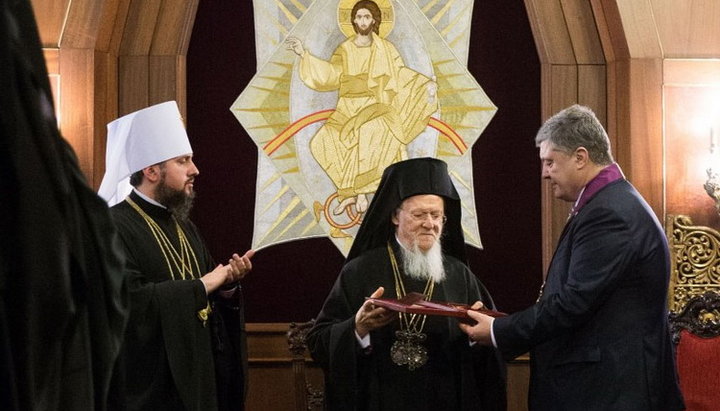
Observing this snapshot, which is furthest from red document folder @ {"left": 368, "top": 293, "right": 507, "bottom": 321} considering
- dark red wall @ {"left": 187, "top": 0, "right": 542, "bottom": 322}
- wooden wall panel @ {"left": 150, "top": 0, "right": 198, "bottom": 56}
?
wooden wall panel @ {"left": 150, "top": 0, "right": 198, "bottom": 56}

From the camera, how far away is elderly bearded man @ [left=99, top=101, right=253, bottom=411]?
14.6 ft

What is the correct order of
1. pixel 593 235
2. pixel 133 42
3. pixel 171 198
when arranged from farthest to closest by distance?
pixel 133 42
pixel 171 198
pixel 593 235

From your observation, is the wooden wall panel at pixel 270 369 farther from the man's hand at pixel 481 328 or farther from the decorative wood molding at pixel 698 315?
the decorative wood molding at pixel 698 315

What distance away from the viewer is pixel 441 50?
20.2 ft

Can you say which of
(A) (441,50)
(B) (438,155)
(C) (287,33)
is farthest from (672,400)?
(C) (287,33)

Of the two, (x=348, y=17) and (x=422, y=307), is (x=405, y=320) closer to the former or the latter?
(x=422, y=307)

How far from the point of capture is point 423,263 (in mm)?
4926

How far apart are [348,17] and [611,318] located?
A: 2602 millimetres

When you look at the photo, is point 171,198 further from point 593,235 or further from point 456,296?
point 593,235

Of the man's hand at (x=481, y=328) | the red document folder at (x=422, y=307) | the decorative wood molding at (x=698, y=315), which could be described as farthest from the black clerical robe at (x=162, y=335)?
the decorative wood molding at (x=698, y=315)

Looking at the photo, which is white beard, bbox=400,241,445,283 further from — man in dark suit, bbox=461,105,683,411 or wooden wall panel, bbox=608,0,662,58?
wooden wall panel, bbox=608,0,662,58

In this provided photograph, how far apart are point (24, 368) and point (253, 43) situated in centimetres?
473

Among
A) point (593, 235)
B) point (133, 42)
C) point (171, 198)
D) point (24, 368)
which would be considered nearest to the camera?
point (24, 368)

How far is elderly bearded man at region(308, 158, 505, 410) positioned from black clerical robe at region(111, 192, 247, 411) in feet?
1.92
